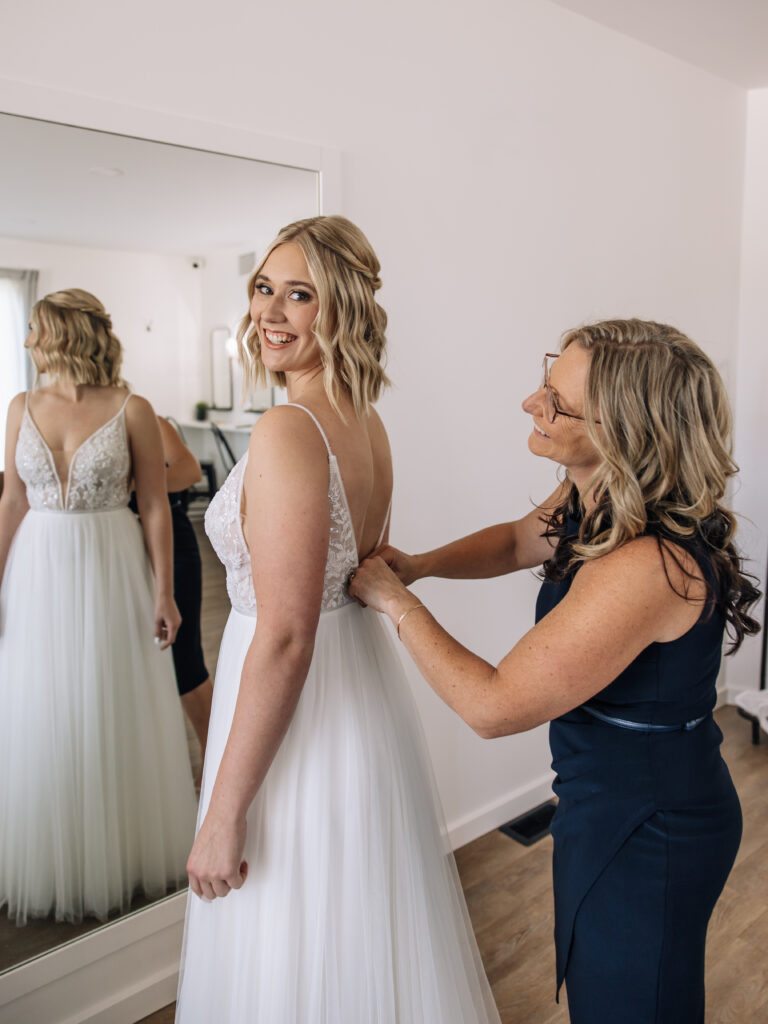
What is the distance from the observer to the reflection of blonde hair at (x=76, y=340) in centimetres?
179

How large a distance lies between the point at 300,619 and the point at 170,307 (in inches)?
39.8

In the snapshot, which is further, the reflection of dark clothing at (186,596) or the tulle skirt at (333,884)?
the reflection of dark clothing at (186,596)

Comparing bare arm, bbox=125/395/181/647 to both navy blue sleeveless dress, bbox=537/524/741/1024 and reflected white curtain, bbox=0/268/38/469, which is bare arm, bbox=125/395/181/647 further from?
navy blue sleeveless dress, bbox=537/524/741/1024

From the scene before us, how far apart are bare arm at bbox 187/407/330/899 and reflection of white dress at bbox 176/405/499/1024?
2.8 inches

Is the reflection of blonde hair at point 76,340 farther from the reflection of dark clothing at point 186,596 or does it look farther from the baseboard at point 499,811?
the baseboard at point 499,811

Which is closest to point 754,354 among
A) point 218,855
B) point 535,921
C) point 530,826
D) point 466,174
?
point 466,174

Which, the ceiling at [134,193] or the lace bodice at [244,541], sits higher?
the ceiling at [134,193]

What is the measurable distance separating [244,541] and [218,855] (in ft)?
1.71

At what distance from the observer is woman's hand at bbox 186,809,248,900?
52.2 inches

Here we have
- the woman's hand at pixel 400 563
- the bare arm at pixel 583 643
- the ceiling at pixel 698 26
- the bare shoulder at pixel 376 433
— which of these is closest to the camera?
the bare arm at pixel 583 643

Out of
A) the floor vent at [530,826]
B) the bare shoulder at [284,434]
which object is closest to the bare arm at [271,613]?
the bare shoulder at [284,434]

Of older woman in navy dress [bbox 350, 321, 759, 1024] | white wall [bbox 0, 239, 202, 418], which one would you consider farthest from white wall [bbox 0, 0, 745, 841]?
older woman in navy dress [bbox 350, 321, 759, 1024]

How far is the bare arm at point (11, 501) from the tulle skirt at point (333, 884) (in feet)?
2.25

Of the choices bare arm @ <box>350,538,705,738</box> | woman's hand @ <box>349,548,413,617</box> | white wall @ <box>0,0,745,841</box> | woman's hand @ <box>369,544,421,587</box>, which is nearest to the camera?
bare arm @ <box>350,538,705,738</box>
